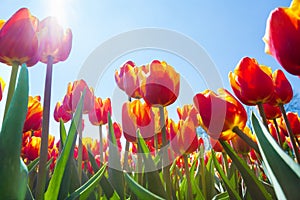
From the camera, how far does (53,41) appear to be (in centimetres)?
105

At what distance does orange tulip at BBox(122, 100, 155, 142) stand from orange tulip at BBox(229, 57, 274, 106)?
483 millimetres

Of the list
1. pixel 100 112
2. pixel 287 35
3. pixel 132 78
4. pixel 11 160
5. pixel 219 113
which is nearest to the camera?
pixel 11 160

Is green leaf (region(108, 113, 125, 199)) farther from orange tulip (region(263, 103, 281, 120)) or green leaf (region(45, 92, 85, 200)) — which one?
orange tulip (region(263, 103, 281, 120))

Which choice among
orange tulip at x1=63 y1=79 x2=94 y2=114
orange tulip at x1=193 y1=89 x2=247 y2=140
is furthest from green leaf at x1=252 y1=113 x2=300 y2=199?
orange tulip at x1=63 y1=79 x2=94 y2=114

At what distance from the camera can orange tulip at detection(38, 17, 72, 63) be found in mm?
1028

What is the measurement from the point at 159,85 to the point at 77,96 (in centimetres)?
49

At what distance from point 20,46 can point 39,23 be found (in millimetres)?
183

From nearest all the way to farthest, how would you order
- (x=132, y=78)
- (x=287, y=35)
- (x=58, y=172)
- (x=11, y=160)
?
(x=11, y=160) → (x=287, y=35) → (x=58, y=172) → (x=132, y=78)

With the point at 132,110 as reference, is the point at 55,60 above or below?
above

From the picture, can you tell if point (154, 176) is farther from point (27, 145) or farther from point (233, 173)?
point (27, 145)

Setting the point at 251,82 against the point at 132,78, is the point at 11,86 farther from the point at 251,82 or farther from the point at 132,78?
the point at 251,82

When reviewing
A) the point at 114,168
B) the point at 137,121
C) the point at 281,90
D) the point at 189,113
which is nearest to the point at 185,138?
the point at 189,113

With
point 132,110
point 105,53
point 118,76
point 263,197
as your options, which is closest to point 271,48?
point 263,197

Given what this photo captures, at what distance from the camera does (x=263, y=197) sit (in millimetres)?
771
